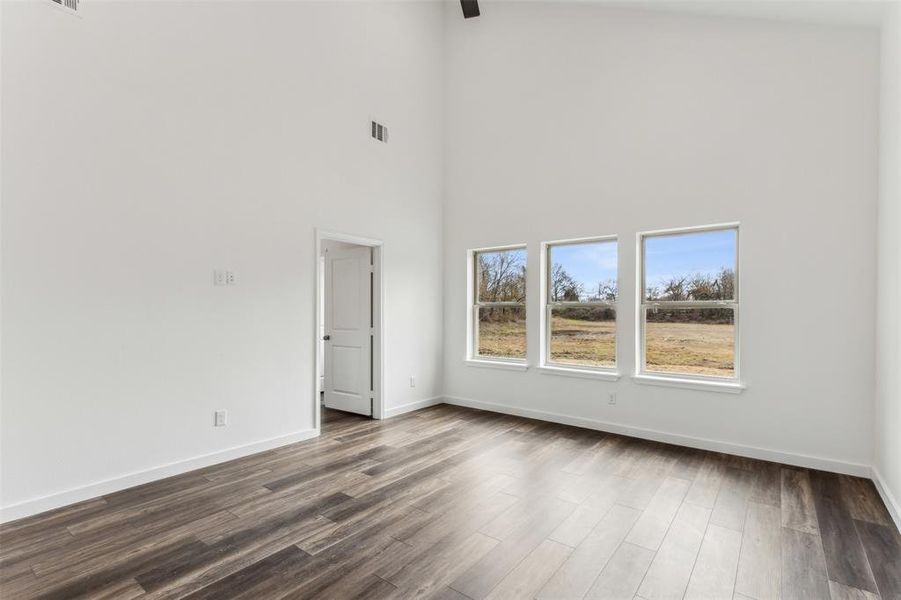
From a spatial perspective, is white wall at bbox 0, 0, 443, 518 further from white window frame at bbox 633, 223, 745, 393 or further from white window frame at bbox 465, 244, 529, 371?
white window frame at bbox 633, 223, 745, 393

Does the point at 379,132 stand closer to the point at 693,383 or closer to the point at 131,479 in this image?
the point at 131,479

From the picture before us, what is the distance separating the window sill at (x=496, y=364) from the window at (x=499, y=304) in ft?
0.23

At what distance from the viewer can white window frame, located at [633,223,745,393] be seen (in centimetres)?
411

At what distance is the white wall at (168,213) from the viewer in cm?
290

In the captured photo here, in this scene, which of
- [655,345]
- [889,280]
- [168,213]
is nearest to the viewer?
[889,280]

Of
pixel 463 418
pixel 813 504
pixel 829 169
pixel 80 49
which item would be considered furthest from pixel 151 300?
pixel 829 169

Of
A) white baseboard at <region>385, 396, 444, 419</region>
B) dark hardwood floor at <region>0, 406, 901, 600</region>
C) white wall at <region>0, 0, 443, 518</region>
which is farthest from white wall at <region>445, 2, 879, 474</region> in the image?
white wall at <region>0, 0, 443, 518</region>

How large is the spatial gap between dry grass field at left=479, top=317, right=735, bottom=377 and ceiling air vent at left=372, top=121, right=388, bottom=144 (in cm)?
280

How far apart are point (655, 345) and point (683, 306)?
492 millimetres

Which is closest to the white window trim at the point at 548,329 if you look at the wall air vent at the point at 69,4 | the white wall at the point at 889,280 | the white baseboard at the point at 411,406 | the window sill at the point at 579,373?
the window sill at the point at 579,373

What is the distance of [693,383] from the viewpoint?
425 cm

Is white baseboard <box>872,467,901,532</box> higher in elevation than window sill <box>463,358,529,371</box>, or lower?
lower

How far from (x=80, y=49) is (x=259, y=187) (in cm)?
150

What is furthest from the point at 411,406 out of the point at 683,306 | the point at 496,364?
the point at 683,306
